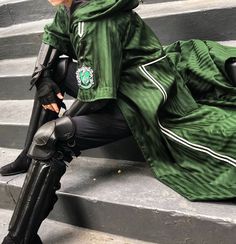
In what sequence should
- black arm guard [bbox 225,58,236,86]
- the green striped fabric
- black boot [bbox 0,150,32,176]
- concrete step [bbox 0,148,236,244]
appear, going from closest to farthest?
concrete step [bbox 0,148,236,244] < the green striped fabric < black arm guard [bbox 225,58,236,86] < black boot [bbox 0,150,32,176]

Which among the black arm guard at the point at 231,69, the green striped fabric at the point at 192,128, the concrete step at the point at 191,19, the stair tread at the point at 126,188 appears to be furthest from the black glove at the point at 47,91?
the concrete step at the point at 191,19

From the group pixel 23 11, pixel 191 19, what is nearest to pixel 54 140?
pixel 191 19

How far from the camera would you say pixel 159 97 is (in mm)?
2508

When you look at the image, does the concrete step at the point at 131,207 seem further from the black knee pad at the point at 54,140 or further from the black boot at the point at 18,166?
the black knee pad at the point at 54,140

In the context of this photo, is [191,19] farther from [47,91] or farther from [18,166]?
[18,166]

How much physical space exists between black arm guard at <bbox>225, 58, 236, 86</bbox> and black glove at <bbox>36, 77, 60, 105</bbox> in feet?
3.69

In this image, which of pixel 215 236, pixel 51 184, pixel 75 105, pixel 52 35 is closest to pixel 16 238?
pixel 51 184

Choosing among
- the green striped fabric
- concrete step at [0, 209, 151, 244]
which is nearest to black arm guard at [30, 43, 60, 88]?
the green striped fabric

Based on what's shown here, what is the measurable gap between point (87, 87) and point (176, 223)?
2.94 feet

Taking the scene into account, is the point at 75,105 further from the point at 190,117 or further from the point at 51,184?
the point at 190,117

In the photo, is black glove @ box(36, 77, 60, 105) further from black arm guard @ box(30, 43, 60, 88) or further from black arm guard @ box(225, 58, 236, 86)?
black arm guard @ box(225, 58, 236, 86)

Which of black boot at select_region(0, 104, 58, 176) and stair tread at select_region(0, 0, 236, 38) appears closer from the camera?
black boot at select_region(0, 104, 58, 176)

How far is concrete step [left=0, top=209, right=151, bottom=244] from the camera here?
259 centimetres

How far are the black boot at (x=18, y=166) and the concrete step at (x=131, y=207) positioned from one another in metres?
0.05
